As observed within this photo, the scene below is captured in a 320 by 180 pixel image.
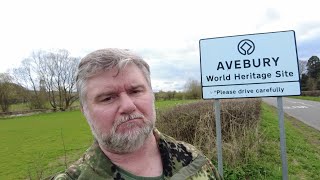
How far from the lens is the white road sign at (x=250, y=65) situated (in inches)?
209

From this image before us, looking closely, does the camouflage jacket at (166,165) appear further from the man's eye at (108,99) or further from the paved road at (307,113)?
the paved road at (307,113)

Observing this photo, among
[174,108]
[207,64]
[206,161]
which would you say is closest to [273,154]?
[174,108]

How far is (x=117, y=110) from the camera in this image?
69.8 inches

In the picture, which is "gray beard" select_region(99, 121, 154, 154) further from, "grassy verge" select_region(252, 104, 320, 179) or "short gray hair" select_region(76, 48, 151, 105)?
"grassy verge" select_region(252, 104, 320, 179)

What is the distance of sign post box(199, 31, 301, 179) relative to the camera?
531cm

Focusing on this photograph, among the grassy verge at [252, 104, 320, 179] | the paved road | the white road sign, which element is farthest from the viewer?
Answer: the paved road

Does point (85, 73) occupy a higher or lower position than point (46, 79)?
lower

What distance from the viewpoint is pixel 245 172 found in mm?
7066

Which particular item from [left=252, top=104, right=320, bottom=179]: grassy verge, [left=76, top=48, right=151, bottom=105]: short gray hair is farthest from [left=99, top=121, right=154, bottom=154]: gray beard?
[left=252, top=104, right=320, bottom=179]: grassy verge

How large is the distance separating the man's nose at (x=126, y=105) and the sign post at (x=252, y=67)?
3.97 meters

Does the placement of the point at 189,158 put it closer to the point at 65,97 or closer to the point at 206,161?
the point at 206,161

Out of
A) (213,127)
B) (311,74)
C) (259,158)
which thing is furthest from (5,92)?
(259,158)

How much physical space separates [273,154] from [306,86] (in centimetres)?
7064

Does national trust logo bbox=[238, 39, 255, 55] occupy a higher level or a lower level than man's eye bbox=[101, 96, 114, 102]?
higher
